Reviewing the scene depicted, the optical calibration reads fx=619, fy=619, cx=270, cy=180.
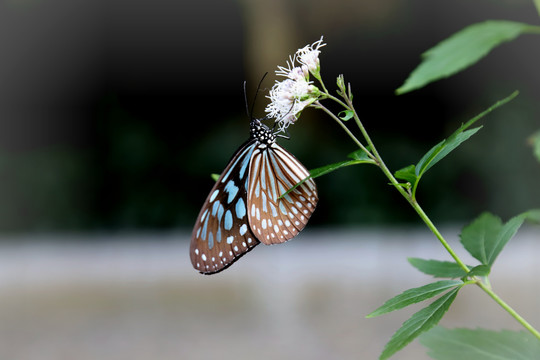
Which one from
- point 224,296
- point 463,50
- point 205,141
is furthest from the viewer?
point 205,141

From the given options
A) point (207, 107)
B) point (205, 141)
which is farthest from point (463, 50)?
point (207, 107)

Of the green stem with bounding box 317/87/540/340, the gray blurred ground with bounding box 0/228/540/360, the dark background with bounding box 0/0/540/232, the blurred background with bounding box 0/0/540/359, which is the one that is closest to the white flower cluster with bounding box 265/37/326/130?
the green stem with bounding box 317/87/540/340

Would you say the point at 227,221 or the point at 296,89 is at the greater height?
the point at 296,89

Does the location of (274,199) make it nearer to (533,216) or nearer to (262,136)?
(262,136)

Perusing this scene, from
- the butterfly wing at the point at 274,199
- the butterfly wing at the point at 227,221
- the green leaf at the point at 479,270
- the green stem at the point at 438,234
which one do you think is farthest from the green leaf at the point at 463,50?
the butterfly wing at the point at 227,221

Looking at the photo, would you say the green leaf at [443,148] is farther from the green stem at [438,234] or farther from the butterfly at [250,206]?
the butterfly at [250,206]

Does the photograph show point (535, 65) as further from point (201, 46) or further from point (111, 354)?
point (111, 354)
